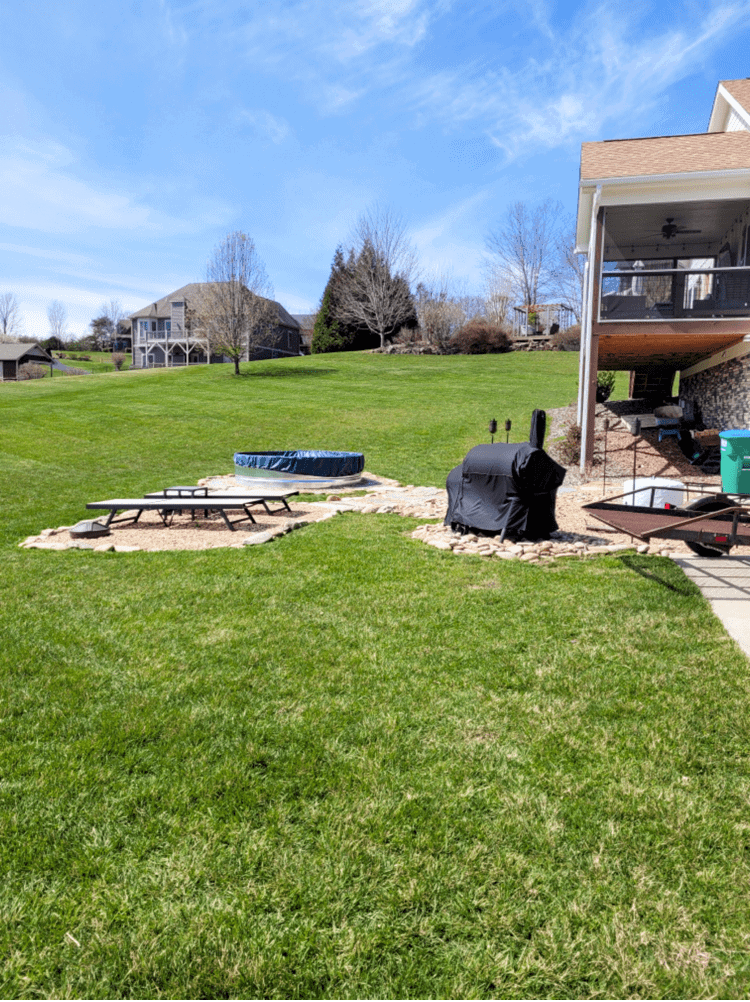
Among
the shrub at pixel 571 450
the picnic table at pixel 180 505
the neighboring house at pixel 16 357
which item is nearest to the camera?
the picnic table at pixel 180 505

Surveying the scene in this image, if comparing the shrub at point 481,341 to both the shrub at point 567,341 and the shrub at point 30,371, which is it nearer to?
the shrub at point 567,341

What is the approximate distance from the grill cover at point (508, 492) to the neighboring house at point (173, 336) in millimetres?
46995

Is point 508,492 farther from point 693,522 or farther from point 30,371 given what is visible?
point 30,371

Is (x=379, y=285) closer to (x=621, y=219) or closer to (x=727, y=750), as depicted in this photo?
(x=621, y=219)

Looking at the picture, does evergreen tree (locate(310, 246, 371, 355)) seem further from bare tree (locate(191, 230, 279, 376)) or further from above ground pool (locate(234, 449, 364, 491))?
above ground pool (locate(234, 449, 364, 491))

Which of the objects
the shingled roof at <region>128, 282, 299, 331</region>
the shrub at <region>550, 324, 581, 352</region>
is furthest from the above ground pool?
the shingled roof at <region>128, 282, 299, 331</region>

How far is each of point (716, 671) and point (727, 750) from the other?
0.98 m

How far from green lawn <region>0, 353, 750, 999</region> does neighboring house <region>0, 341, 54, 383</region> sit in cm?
5762

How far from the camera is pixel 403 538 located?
8125 millimetres

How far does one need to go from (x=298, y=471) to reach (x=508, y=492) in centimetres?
666

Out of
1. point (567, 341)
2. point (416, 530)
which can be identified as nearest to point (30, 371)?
point (567, 341)

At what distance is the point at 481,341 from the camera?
4291 cm

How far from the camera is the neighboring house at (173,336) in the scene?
177 feet

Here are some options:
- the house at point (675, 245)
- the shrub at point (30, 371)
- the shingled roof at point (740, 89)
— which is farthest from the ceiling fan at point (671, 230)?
the shrub at point (30, 371)
